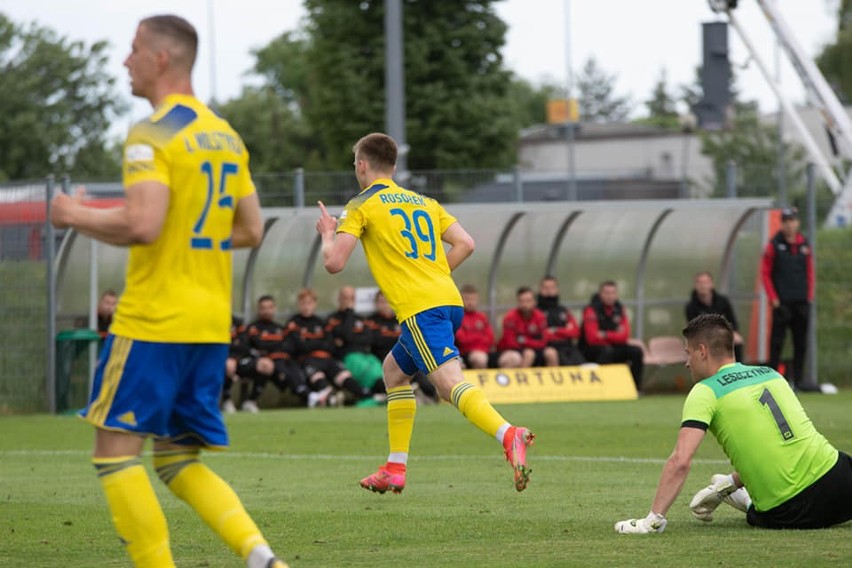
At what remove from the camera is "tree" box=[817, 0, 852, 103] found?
7731 centimetres

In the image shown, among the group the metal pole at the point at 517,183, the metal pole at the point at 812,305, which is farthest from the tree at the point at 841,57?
the metal pole at the point at 517,183

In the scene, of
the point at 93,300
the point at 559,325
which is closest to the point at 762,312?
the point at 559,325

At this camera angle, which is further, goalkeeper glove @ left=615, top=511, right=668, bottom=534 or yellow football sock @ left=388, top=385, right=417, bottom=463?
yellow football sock @ left=388, top=385, right=417, bottom=463

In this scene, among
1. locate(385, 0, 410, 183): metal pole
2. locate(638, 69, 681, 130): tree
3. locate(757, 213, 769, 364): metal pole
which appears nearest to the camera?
locate(757, 213, 769, 364): metal pole

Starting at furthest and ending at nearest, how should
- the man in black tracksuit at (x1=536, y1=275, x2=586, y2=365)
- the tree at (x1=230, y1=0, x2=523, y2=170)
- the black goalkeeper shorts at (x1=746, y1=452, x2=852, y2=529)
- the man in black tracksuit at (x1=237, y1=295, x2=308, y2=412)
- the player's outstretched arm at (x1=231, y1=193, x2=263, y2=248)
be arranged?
the tree at (x1=230, y1=0, x2=523, y2=170), the man in black tracksuit at (x1=536, y1=275, x2=586, y2=365), the man in black tracksuit at (x1=237, y1=295, x2=308, y2=412), the black goalkeeper shorts at (x1=746, y1=452, x2=852, y2=529), the player's outstretched arm at (x1=231, y1=193, x2=263, y2=248)

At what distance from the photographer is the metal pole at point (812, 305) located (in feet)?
72.8

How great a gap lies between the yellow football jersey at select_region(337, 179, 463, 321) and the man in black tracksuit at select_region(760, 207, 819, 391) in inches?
502

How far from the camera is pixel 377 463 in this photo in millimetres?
12086

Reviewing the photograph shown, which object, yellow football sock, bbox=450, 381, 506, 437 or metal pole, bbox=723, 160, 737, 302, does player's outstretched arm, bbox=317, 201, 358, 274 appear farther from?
metal pole, bbox=723, 160, 737, 302

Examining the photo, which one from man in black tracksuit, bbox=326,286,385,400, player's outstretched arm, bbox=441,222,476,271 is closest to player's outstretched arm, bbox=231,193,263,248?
player's outstretched arm, bbox=441,222,476,271

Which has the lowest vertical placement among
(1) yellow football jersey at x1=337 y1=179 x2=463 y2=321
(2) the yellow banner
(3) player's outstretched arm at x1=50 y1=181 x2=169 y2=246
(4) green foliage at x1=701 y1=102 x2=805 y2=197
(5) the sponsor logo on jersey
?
(2) the yellow banner

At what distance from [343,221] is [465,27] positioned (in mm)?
37028

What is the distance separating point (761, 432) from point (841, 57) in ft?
242

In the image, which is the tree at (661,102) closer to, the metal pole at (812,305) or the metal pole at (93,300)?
the metal pole at (812,305)
